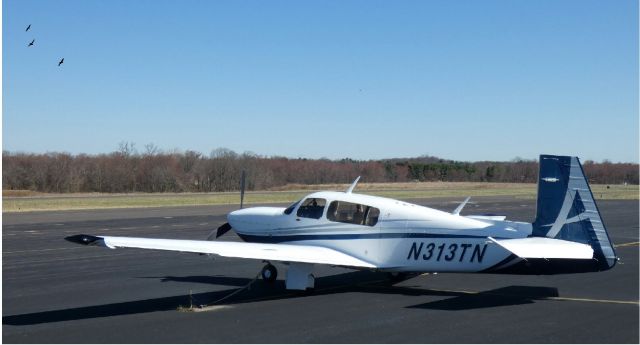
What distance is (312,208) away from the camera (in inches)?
561

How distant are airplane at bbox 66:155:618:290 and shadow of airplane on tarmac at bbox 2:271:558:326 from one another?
0.50 metres

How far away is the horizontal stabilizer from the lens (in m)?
11.3

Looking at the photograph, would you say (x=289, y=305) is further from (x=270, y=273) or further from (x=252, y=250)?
(x=270, y=273)

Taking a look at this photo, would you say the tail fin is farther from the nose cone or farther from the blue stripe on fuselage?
the nose cone

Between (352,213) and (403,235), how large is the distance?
1.15 meters

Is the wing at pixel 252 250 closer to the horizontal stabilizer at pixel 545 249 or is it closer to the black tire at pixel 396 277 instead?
the black tire at pixel 396 277

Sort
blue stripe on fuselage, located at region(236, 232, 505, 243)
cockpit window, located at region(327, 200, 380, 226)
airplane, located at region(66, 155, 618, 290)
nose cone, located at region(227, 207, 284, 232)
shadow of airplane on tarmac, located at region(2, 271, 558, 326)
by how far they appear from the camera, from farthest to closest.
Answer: nose cone, located at region(227, 207, 284, 232), cockpit window, located at region(327, 200, 380, 226), blue stripe on fuselage, located at region(236, 232, 505, 243), airplane, located at region(66, 155, 618, 290), shadow of airplane on tarmac, located at region(2, 271, 558, 326)

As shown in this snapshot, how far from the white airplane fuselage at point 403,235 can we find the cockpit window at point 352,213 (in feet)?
0.21

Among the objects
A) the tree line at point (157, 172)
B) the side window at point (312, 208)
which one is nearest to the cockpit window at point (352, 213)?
the side window at point (312, 208)

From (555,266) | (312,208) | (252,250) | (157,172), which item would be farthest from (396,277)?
(157,172)

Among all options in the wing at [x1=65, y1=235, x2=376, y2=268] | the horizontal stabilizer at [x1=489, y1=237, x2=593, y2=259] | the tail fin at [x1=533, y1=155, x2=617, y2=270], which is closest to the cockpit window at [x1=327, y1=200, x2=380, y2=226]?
the wing at [x1=65, y1=235, x2=376, y2=268]

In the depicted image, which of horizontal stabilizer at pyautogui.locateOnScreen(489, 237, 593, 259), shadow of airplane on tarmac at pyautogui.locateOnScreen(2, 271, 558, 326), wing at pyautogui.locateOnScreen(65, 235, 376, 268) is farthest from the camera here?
wing at pyautogui.locateOnScreen(65, 235, 376, 268)

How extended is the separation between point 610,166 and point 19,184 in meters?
80.3

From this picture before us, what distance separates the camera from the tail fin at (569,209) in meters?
11.8
